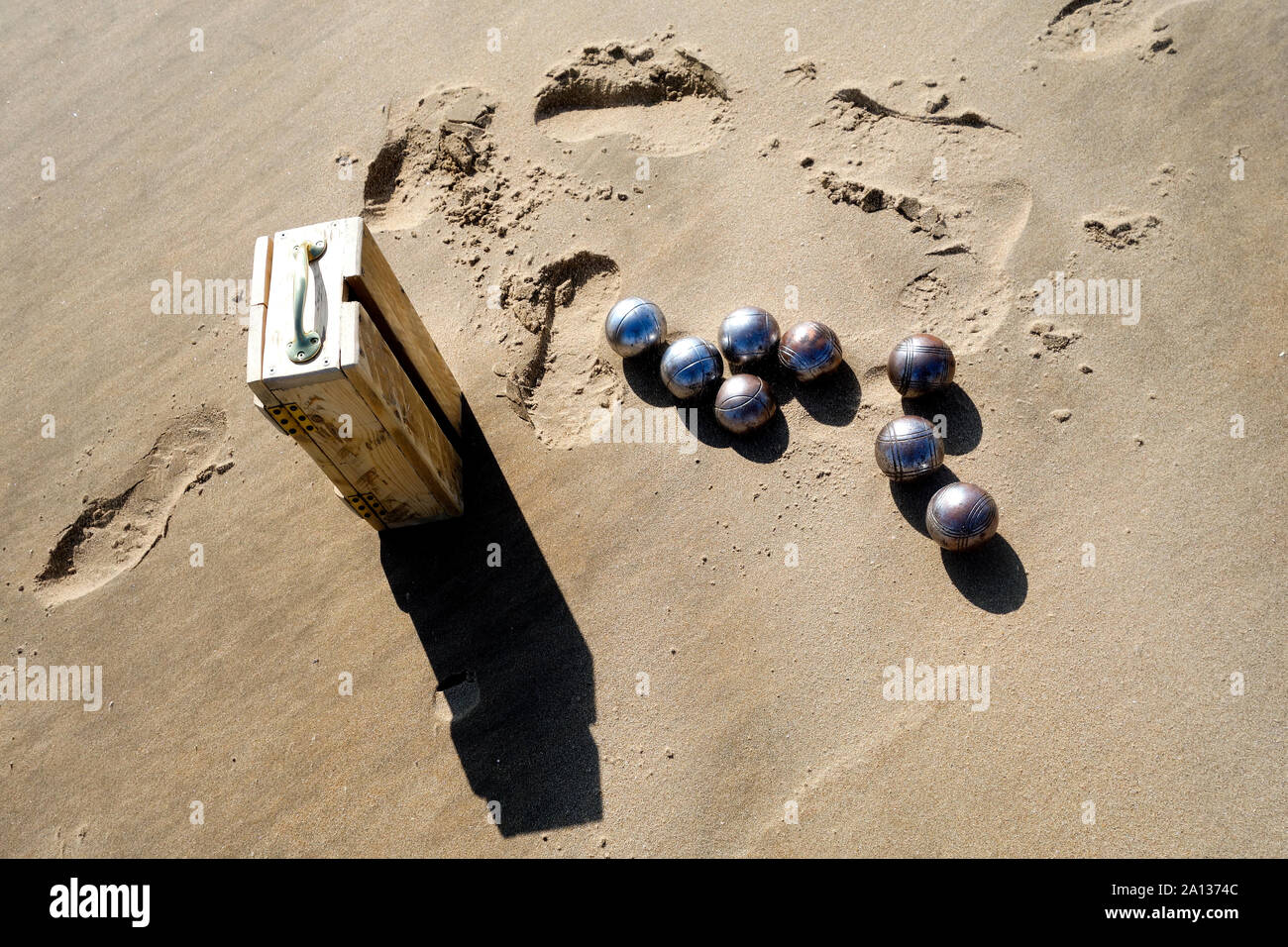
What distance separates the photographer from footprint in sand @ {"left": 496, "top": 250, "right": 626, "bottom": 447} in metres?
→ 6.87

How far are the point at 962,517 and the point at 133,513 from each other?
20.6 feet

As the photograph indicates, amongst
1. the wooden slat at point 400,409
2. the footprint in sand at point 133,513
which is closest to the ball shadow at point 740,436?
the wooden slat at point 400,409

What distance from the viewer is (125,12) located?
988 centimetres

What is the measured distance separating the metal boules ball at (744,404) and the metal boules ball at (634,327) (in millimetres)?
795

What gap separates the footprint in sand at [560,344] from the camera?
687cm

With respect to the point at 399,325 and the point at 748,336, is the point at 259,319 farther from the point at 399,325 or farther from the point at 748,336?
the point at 748,336

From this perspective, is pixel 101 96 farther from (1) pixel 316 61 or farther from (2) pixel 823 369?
(2) pixel 823 369

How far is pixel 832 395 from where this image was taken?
6648 mm

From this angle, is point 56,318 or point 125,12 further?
point 125,12

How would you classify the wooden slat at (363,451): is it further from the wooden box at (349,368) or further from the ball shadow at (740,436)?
the ball shadow at (740,436)

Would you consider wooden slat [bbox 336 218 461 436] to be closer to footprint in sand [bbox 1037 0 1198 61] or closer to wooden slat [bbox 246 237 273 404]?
wooden slat [bbox 246 237 273 404]
